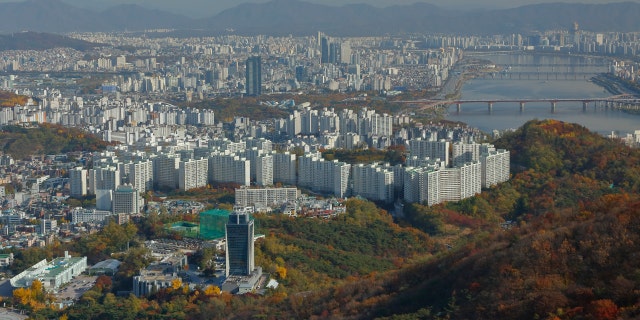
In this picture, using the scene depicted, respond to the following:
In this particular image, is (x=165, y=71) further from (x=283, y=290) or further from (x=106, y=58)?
(x=283, y=290)

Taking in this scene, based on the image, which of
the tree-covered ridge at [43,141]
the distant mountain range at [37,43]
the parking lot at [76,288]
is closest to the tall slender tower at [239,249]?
the parking lot at [76,288]

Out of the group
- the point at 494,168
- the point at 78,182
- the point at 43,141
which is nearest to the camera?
the point at 494,168

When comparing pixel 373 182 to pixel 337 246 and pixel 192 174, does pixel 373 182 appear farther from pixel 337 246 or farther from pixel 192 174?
pixel 337 246

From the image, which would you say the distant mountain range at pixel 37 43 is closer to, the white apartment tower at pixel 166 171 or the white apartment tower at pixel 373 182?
the white apartment tower at pixel 166 171

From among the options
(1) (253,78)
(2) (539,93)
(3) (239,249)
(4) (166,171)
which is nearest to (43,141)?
(4) (166,171)

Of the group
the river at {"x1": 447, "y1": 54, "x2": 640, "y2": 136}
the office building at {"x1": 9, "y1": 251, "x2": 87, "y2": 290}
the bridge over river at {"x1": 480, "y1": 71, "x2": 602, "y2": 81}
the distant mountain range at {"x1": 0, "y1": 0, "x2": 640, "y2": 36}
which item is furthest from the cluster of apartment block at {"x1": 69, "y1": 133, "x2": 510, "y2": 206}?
the distant mountain range at {"x1": 0, "y1": 0, "x2": 640, "y2": 36}
